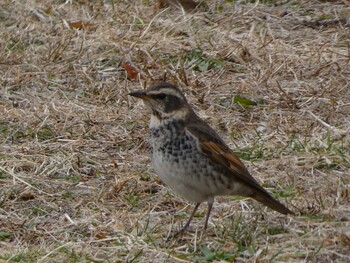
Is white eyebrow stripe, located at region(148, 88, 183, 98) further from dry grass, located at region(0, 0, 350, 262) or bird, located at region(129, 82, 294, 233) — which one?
dry grass, located at region(0, 0, 350, 262)

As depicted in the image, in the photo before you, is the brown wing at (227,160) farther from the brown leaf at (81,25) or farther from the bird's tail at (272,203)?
the brown leaf at (81,25)

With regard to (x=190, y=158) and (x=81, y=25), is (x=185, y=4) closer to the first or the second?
(x=81, y=25)

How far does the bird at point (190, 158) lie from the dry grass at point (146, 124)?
208 mm

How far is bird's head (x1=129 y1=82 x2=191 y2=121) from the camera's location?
712 cm

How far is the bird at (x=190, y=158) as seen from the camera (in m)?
6.91

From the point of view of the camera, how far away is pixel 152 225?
7.30 metres

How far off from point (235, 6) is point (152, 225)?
5.19 meters

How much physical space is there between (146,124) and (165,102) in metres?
2.19

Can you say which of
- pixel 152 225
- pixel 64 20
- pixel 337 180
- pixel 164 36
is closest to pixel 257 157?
pixel 337 180

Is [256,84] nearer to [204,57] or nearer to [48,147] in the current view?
[204,57]

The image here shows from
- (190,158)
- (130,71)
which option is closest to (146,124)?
(130,71)

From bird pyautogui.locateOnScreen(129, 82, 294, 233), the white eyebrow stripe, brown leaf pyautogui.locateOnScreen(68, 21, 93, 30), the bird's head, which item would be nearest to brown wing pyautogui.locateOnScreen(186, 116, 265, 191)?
bird pyautogui.locateOnScreen(129, 82, 294, 233)

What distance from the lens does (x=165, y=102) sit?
→ 715cm

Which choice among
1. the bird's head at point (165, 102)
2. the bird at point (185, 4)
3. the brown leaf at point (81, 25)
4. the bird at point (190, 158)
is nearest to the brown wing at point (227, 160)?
the bird at point (190, 158)
